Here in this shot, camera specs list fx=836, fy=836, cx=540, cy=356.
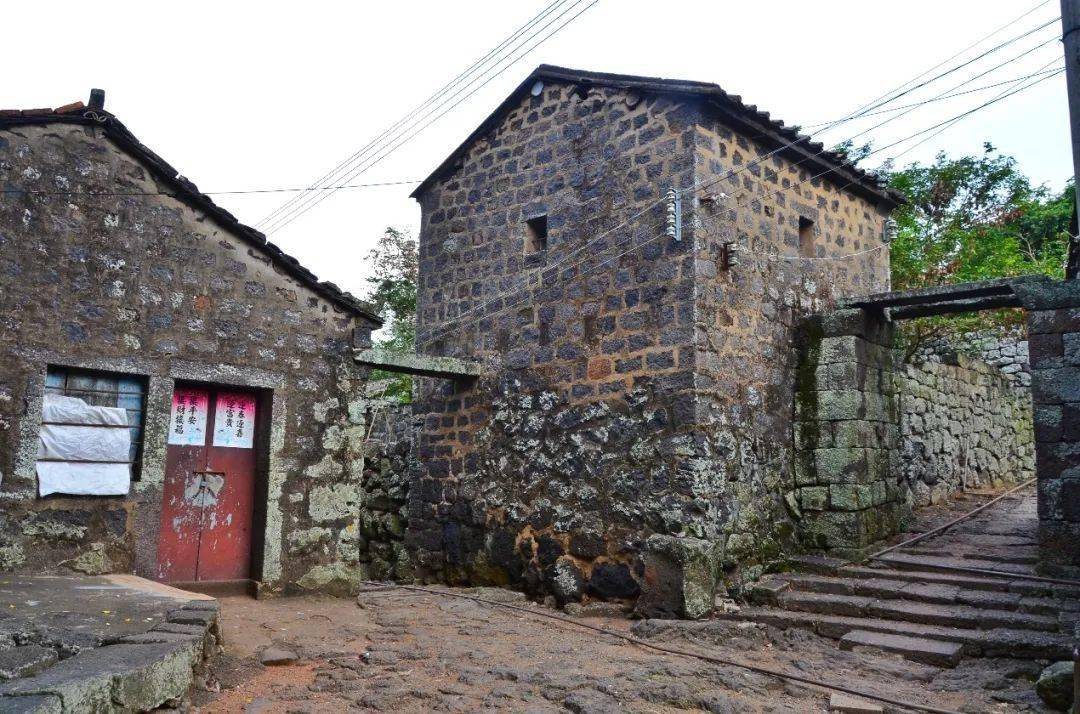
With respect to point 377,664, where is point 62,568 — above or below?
above

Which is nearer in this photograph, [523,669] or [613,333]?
[523,669]

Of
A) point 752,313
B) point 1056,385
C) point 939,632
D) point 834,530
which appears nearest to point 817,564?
point 834,530

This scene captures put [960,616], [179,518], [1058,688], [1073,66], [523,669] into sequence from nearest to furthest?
1. [1058,688]
2. [1073,66]
3. [523,669]
4. [960,616]
5. [179,518]

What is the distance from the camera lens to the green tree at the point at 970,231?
1201 centimetres

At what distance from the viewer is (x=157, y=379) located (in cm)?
629

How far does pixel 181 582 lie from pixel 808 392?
5.83 m

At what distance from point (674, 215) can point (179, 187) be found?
4034mm

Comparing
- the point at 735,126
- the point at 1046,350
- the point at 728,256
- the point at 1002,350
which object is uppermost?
the point at 735,126

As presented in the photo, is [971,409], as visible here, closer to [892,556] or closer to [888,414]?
[888,414]

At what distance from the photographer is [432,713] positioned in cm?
404

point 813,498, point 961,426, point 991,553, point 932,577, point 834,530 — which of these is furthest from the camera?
point 961,426

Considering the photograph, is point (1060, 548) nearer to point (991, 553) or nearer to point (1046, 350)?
point (991, 553)

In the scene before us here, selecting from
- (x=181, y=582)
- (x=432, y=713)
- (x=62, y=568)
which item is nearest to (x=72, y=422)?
(x=62, y=568)

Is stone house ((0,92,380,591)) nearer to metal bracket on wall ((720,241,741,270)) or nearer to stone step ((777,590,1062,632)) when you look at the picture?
metal bracket on wall ((720,241,741,270))
